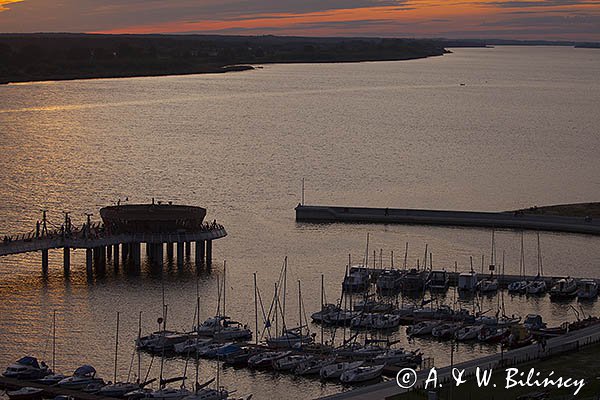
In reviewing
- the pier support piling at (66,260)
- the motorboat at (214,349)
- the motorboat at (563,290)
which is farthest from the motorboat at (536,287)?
the pier support piling at (66,260)

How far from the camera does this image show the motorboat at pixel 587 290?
5341cm

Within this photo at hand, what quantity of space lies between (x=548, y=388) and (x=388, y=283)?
19.6 meters

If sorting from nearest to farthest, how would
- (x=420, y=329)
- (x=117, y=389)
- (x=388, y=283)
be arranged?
(x=117, y=389)
(x=420, y=329)
(x=388, y=283)

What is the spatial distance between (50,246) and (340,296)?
43.6ft

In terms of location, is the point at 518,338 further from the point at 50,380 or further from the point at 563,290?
the point at 50,380

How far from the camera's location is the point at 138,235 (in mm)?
59188

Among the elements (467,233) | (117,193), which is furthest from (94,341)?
(117,193)

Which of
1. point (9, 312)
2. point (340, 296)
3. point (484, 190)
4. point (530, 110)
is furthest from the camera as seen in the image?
point (530, 110)

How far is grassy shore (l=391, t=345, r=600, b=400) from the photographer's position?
33.4 meters

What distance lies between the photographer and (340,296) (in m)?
53.2

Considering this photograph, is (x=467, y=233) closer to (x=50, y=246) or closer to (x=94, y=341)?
(x=50, y=246)

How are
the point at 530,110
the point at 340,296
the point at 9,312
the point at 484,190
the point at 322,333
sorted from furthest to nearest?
the point at 530,110
the point at 484,190
the point at 340,296
the point at 9,312
the point at 322,333

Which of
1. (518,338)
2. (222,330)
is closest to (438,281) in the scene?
(518,338)

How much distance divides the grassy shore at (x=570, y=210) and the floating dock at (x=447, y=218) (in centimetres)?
219
